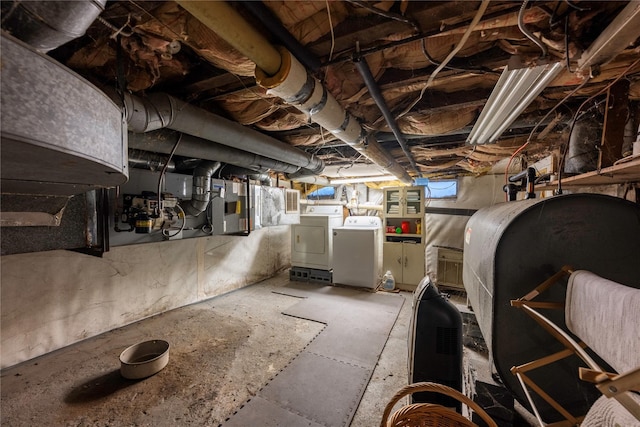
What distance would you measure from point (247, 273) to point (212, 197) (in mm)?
2065

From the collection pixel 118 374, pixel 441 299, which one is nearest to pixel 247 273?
pixel 118 374

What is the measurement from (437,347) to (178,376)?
2006 mm

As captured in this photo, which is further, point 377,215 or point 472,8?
point 377,215

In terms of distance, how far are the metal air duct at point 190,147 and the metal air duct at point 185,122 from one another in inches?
14.5

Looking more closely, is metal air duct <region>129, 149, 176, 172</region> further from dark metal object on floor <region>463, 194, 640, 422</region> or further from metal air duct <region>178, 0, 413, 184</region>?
dark metal object on floor <region>463, 194, 640, 422</region>

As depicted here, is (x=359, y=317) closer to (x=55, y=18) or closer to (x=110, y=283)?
(x=110, y=283)

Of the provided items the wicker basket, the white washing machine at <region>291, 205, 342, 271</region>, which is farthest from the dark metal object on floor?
the white washing machine at <region>291, 205, 342, 271</region>

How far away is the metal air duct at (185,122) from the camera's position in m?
1.45

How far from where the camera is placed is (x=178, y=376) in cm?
200

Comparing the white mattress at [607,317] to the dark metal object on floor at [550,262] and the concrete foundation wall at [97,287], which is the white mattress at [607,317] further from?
the concrete foundation wall at [97,287]

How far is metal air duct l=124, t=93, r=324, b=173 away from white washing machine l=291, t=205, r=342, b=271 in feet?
7.80

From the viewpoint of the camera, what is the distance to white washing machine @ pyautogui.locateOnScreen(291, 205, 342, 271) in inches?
179

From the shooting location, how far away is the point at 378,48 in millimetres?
1111

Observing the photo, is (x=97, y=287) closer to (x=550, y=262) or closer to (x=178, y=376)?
(x=178, y=376)
